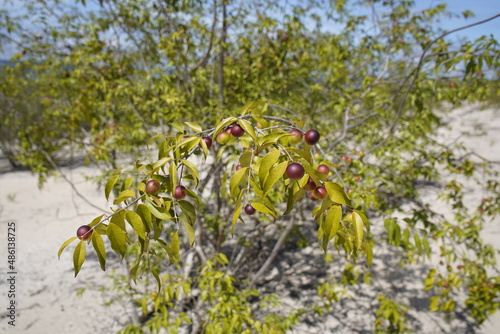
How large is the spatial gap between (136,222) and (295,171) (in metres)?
0.47

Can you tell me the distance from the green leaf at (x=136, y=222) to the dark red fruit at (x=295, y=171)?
0.44m

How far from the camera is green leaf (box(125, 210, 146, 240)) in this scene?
76cm

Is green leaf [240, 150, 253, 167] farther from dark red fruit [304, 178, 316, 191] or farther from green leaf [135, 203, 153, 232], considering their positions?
green leaf [135, 203, 153, 232]

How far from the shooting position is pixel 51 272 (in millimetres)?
4715

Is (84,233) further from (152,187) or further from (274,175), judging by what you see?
(274,175)

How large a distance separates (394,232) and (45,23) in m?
4.62

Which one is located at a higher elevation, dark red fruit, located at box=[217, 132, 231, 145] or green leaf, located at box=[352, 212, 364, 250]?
dark red fruit, located at box=[217, 132, 231, 145]

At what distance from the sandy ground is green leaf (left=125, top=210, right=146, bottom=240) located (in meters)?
2.76

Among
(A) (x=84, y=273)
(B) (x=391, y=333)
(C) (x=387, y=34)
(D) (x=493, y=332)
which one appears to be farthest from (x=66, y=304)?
(C) (x=387, y=34)

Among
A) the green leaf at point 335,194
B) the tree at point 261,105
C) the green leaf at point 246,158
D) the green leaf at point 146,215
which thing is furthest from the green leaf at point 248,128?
the tree at point 261,105

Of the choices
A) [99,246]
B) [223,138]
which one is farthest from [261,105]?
[99,246]

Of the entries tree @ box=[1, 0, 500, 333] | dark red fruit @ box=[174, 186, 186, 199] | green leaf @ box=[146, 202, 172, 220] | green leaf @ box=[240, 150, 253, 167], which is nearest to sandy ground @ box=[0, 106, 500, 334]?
tree @ box=[1, 0, 500, 333]

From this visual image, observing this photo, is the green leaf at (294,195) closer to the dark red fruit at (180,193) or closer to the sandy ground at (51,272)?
the dark red fruit at (180,193)

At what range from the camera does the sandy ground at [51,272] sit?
11.9 ft
